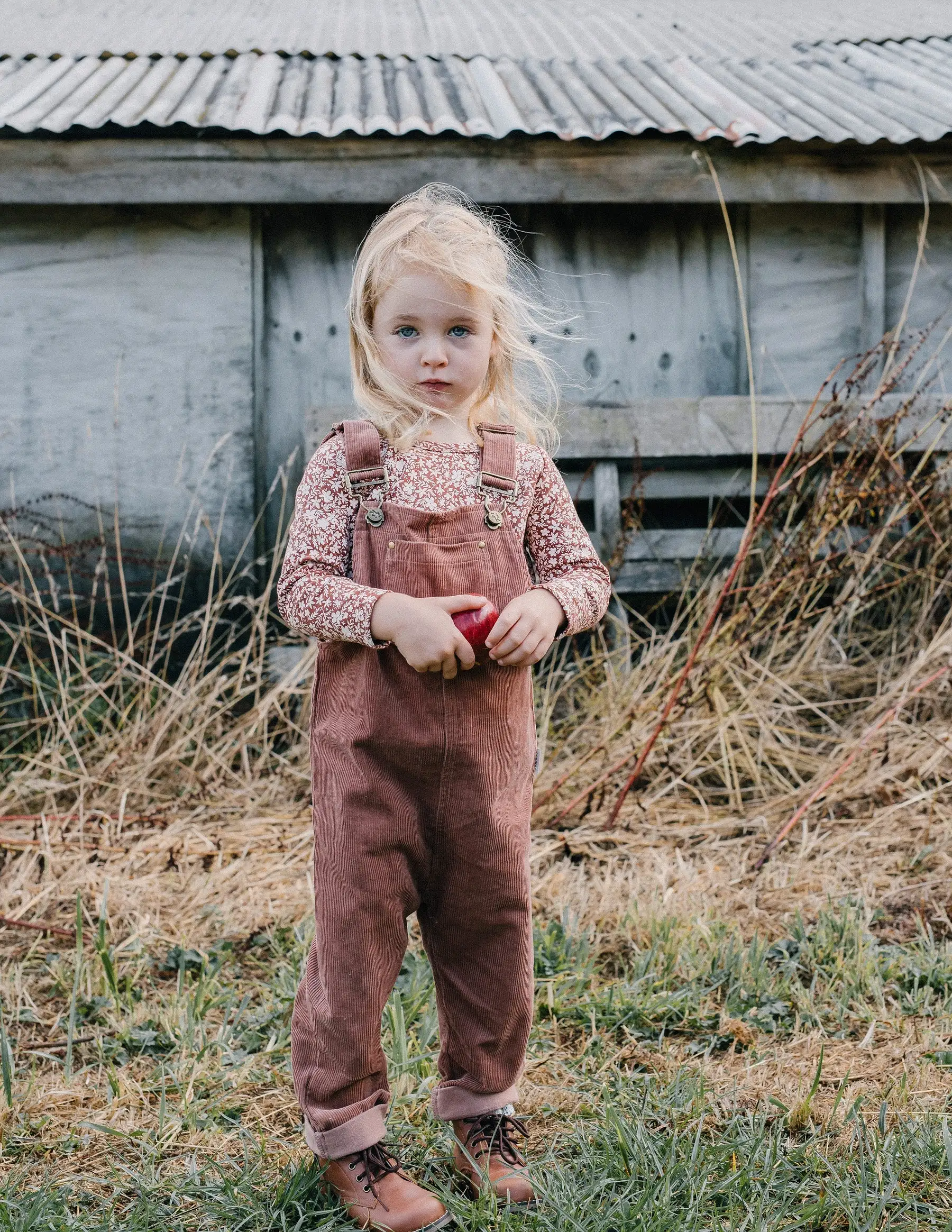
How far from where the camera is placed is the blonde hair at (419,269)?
1.69 meters

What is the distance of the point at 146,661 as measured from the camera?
4.21 m

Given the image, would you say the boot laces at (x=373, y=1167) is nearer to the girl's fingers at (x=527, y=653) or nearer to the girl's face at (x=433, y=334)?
the girl's fingers at (x=527, y=653)

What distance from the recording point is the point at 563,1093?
208 cm

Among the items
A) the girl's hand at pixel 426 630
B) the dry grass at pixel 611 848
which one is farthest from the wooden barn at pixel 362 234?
the girl's hand at pixel 426 630

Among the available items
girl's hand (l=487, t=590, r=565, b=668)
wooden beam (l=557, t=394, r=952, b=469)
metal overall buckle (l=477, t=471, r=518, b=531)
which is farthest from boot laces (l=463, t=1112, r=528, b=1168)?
wooden beam (l=557, t=394, r=952, b=469)

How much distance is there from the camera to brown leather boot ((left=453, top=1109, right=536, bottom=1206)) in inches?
68.9

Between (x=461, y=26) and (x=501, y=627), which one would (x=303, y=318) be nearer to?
(x=461, y=26)

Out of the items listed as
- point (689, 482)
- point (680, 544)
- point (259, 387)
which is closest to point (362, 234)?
point (259, 387)

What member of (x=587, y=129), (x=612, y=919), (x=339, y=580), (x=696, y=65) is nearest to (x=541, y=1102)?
(x=612, y=919)

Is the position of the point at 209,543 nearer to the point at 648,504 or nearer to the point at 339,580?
the point at 648,504

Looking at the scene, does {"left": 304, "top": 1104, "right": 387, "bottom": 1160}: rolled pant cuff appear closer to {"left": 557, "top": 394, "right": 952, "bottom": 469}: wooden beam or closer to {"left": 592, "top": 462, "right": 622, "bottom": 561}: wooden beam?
{"left": 592, "top": 462, "right": 622, "bottom": 561}: wooden beam

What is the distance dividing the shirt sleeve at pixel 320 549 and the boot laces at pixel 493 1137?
2.67ft

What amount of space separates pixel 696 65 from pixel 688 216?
1.22 meters

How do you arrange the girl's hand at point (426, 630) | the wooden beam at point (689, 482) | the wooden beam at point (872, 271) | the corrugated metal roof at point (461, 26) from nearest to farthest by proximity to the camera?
the girl's hand at point (426, 630) < the wooden beam at point (689, 482) < the wooden beam at point (872, 271) < the corrugated metal roof at point (461, 26)
